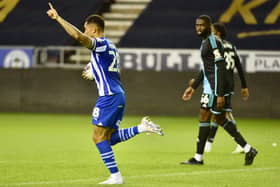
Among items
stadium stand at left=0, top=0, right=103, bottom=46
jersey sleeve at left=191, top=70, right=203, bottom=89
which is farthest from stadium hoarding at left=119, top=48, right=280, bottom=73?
jersey sleeve at left=191, top=70, right=203, bottom=89

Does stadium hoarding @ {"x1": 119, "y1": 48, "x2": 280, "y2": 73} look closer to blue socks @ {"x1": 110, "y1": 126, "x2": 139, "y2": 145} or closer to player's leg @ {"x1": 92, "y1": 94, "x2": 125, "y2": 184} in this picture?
blue socks @ {"x1": 110, "y1": 126, "x2": 139, "y2": 145}

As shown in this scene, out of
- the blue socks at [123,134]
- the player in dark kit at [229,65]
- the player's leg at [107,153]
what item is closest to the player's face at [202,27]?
the player in dark kit at [229,65]

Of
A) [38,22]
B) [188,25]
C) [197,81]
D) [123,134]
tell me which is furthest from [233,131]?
[38,22]

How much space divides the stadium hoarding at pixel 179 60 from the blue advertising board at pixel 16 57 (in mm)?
2625

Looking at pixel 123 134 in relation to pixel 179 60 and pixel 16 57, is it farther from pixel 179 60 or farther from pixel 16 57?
pixel 16 57

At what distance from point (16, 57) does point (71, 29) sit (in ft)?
53.1

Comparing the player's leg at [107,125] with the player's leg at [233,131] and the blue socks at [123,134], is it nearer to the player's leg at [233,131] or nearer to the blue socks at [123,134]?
the blue socks at [123,134]

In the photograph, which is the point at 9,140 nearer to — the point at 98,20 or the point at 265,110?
the point at 98,20

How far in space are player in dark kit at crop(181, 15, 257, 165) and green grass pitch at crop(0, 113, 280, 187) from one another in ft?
0.77

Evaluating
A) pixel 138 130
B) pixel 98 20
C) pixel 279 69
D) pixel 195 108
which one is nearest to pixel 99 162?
pixel 138 130

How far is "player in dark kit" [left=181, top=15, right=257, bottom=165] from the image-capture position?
11.1m

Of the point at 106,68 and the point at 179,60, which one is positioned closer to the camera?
the point at 106,68

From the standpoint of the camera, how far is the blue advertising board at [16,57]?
24203mm

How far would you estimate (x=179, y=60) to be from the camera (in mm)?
24047
